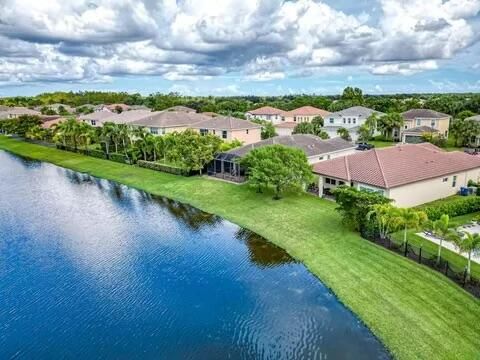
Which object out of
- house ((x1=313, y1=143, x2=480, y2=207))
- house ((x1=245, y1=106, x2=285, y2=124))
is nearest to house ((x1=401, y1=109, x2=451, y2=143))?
house ((x1=313, y1=143, x2=480, y2=207))

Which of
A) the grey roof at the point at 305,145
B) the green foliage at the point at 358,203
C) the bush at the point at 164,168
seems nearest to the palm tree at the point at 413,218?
the green foliage at the point at 358,203

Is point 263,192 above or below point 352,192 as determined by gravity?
below

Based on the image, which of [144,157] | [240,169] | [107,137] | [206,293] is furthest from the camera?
[107,137]

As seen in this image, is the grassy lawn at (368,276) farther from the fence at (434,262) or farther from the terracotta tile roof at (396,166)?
the terracotta tile roof at (396,166)

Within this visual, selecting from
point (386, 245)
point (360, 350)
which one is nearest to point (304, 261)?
point (386, 245)

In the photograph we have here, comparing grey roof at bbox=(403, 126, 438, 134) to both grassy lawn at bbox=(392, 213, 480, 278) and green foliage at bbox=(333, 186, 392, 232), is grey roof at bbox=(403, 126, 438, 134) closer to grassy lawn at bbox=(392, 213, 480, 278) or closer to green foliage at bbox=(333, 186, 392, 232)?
grassy lawn at bbox=(392, 213, 480, 278)

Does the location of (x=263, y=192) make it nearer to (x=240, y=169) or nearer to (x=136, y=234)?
(x=240, y=169)

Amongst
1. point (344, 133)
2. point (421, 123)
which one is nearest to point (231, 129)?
point (344, 133)
